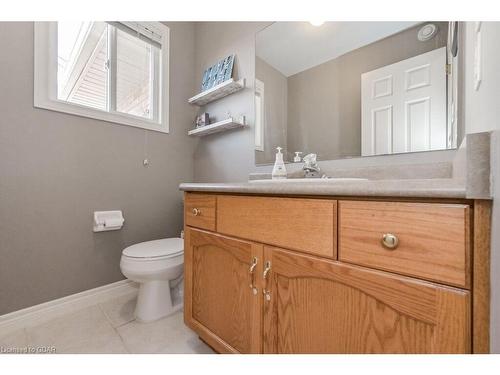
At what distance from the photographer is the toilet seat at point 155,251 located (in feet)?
4.20

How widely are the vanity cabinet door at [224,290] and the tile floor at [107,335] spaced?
0.78ft

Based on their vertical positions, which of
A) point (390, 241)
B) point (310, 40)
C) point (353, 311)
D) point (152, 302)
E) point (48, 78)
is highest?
point (310, 40)

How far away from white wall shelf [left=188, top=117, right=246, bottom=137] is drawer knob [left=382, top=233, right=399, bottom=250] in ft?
4.39

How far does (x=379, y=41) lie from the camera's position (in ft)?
3.62

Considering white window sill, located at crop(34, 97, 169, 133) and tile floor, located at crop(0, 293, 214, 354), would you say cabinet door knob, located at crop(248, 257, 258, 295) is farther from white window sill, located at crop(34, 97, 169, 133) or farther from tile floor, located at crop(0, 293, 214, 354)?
white window sill, located at crop(34, 97, 169, 133)

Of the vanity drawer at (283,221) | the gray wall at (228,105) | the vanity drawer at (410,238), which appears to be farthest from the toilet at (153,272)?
the vanity drawer at (410,238)

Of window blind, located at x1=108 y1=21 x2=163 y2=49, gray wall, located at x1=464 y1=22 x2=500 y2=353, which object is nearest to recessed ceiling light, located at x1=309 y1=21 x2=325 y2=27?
gray wall, located at x1=464 y1=22 x2=500 y2=353

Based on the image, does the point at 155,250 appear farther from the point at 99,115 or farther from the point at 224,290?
the point at 99,115

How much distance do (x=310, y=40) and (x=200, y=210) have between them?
1.19 metres

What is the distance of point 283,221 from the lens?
0.70 m

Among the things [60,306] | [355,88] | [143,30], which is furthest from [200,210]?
[143,30]

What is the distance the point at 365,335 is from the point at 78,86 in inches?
81.2
